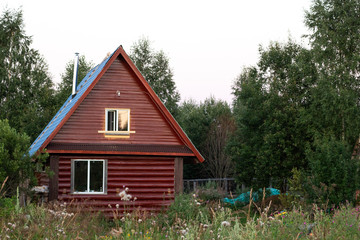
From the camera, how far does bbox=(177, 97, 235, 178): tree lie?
1751 inches

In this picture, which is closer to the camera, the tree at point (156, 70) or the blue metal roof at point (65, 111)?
the blue metal roof at point (65, 111)

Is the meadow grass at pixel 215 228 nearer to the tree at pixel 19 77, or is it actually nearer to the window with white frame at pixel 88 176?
the window with white frame at pixel 88 176

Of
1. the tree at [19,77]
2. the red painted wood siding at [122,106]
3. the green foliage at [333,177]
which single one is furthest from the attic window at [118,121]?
the tree at [19,77]

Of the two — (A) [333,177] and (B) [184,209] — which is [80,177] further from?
(A) [333,177]

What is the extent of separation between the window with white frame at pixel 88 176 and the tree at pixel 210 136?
76.7 ft

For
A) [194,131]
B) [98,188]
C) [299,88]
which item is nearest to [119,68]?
[98,188]

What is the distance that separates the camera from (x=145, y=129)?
65.9ft

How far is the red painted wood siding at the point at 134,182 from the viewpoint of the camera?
19.3 meters

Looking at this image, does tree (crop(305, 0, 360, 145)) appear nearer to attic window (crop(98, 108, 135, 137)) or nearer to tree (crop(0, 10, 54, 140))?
attic window (crop(98, 108, 135, 137))

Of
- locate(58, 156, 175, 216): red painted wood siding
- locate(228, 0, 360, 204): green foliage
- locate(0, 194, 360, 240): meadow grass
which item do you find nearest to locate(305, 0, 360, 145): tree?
locate(228, 0, 360, 204): green foliage

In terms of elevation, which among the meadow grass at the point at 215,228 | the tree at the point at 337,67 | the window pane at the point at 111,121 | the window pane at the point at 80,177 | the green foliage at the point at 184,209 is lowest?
the green foliage at the point at 184,209

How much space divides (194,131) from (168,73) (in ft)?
22.1

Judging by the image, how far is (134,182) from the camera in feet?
65.3

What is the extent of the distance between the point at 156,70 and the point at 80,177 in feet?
98.1
